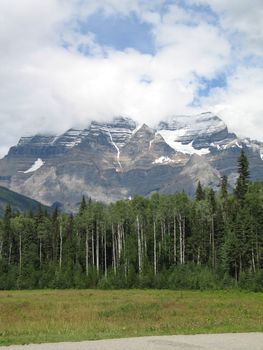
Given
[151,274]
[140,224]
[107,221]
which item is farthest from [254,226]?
[107,221]

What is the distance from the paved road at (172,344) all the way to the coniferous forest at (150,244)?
45.7m

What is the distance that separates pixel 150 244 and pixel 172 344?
249 ft

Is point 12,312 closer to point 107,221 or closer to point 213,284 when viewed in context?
point 213,284

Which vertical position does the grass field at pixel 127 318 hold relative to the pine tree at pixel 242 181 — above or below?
below

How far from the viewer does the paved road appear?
18266 mm

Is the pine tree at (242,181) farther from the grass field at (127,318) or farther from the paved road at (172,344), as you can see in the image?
the paved road at (172,344)

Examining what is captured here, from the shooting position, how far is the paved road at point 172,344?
1827 centimetres

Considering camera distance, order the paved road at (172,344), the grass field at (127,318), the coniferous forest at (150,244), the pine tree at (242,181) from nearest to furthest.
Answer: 1. the paved road at (172,344)
2. the grass field at (127,318)
3. the coniferous forest at (150,244)
4. the pine tree at (242,181)

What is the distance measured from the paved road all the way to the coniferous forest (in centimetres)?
4574

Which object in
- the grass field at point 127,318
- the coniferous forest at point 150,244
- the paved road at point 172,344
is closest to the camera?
the paved road at point 172,344

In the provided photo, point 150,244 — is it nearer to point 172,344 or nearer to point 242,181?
point 242,181

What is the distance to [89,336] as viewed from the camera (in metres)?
21.6

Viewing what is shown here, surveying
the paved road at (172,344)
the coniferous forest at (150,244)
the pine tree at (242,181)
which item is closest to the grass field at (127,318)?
the paved road at (172,344)

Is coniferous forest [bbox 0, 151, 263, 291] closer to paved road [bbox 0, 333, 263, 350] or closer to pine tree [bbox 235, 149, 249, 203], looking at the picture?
pine tree [bbox 235, 149, 249, 203]
